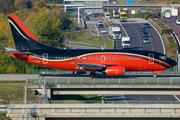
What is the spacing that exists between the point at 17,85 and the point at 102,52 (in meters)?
15.0

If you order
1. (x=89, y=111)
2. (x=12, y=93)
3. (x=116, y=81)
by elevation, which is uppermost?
(x=116, y=81)

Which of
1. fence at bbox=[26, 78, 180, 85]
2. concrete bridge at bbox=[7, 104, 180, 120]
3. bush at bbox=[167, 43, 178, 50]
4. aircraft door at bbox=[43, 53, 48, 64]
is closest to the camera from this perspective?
concrete bridge at bbox=[7, 104, 180, 120]

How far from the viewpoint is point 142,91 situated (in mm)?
43125

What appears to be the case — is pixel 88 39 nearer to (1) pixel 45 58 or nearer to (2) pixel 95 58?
(2) pixel 95 58

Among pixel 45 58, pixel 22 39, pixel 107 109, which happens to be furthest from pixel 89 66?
pixel 22 39

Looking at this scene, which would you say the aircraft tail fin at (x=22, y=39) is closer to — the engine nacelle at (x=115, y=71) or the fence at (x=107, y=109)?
the engine nacelle at (x=115, y=71)

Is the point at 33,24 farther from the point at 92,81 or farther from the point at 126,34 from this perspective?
the point at 92,81

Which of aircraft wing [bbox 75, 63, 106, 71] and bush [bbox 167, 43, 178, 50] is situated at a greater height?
aircraft wing [bbox 75, 63, 106, 71]

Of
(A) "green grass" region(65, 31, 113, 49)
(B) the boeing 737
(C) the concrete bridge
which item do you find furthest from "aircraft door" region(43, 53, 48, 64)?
(A) "green grass" region(65, 31, 113, 49)

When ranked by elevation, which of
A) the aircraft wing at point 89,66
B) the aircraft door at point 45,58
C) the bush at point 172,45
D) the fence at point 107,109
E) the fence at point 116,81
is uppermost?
the aircraft door at point 45,58

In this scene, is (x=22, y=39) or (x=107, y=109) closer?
(x=107, y=109)

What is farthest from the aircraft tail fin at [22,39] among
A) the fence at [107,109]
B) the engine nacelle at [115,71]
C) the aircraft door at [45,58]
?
the fence at [107,109]

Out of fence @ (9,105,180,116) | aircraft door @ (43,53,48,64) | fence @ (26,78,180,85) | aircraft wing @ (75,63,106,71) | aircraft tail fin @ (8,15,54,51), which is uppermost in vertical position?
aircraft tail fin @ (8,15,54,51)

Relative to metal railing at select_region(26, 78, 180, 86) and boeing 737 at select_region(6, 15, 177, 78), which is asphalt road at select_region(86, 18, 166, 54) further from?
metal railing at select_region(26, 78, 180, 86)
